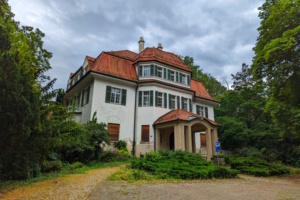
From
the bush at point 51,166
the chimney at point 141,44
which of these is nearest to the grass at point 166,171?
the bush at point 51,166

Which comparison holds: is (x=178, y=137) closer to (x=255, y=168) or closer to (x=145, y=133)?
(x=145, y=133)

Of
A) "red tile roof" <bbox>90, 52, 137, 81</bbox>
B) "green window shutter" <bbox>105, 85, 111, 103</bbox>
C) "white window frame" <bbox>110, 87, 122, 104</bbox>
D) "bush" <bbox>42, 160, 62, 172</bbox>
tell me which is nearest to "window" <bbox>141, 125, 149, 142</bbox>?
"white window frame" <bbox>110, 87, 122, 104</bbox>

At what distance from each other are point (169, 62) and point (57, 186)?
16.6 m

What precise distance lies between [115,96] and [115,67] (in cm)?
286

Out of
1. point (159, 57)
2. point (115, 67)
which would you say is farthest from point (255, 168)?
point (115, 67)

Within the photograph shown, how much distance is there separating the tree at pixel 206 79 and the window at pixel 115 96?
20333mm

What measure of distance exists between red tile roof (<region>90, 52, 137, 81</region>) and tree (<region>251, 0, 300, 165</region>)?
1066 cm

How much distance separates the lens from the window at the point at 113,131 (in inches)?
674

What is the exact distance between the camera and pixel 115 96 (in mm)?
18250

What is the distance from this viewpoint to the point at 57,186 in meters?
7.21

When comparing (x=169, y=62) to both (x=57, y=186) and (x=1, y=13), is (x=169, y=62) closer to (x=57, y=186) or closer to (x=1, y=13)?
(x=1, y=13)

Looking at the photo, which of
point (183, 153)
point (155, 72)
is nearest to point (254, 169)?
point (183, 153)

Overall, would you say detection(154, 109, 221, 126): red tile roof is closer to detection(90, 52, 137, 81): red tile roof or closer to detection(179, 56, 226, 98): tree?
detection(90, 52, 137, 81): red tile roof

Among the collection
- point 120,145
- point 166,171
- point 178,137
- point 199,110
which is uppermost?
point 199,110
